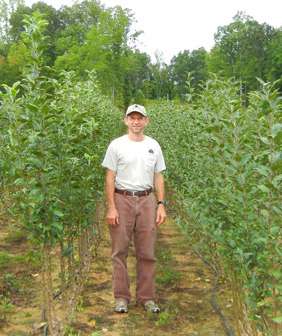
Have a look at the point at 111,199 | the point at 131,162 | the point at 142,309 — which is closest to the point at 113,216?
the point at 111,199

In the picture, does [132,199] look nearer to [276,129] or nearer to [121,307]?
[121,307]

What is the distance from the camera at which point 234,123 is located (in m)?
3.05

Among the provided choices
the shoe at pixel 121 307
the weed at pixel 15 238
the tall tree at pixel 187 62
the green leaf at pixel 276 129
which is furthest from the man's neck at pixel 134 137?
the tall tree at pixel 187 62

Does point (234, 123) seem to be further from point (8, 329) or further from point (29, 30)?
point (8, 329)

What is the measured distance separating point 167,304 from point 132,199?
1.37 metres

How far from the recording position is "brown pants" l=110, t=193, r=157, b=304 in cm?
463

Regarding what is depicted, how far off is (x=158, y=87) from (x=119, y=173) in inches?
2973

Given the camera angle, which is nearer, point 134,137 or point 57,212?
point 57,212

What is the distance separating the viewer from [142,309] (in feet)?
15.9

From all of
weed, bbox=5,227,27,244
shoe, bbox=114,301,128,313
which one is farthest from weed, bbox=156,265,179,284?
weed, bbox=5,227,27,244

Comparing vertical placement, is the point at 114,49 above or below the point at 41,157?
above

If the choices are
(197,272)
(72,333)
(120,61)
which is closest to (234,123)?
(72,333)

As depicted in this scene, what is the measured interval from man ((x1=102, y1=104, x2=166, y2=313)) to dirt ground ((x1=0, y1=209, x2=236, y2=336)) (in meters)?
0.23

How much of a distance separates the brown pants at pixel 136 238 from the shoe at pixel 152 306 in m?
0.05
